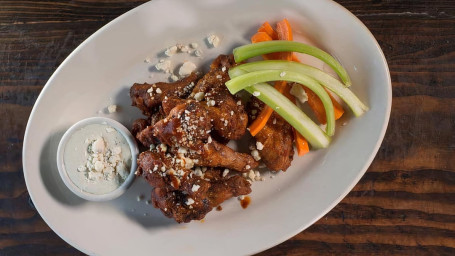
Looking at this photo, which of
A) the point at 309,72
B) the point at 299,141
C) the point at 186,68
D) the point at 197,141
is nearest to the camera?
the point at 197,141

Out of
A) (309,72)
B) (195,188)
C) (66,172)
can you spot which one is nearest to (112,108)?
(66,172)

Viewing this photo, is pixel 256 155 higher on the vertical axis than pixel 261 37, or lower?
lower

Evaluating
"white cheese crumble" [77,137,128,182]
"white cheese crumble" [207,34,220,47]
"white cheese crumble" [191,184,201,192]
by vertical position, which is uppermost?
"white cheese crumble" [207,34,220,47]

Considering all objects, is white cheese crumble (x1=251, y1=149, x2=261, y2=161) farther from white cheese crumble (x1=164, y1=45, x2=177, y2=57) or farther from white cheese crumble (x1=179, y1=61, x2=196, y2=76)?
white cheese crumble (x1=164, y1=45, x2=177, y2=57)

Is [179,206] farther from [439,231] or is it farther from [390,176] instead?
[439,231]

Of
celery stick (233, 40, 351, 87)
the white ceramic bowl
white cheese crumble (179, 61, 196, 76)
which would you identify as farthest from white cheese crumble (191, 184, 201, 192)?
celery stick (233, 40, 351, 87)

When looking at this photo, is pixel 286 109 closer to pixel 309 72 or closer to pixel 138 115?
pixel 309 72

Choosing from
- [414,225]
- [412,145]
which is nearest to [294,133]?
[412,145]
